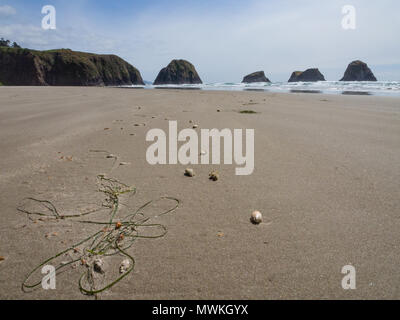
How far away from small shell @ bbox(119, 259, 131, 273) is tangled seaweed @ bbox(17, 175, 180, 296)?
13 mm

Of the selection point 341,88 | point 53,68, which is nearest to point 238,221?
point 341,88

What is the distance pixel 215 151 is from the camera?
3377mm

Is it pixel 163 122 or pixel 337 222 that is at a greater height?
pixel 163 122

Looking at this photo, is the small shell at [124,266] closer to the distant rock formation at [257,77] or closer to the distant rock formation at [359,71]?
the distant rock formation at [359,71]

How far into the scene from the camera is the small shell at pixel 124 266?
132cm

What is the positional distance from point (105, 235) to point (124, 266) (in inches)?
13.8

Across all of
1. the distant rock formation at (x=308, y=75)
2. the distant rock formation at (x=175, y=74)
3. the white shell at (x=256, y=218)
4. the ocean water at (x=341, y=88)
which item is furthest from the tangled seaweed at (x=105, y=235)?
the distant rock formation at (x=175, y=74)

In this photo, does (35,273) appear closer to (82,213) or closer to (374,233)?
(82,213)

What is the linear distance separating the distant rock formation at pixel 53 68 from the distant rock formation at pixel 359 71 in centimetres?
7378

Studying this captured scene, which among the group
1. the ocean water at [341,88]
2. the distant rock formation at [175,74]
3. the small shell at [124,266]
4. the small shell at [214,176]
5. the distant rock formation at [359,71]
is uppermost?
the distant rock formation at [175,74]

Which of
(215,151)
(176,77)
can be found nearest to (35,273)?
(215,151)

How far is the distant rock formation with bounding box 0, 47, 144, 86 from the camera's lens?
61.0 meters

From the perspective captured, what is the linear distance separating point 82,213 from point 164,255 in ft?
2.79

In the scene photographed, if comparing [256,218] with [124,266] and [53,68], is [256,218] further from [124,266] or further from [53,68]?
[53,68]
